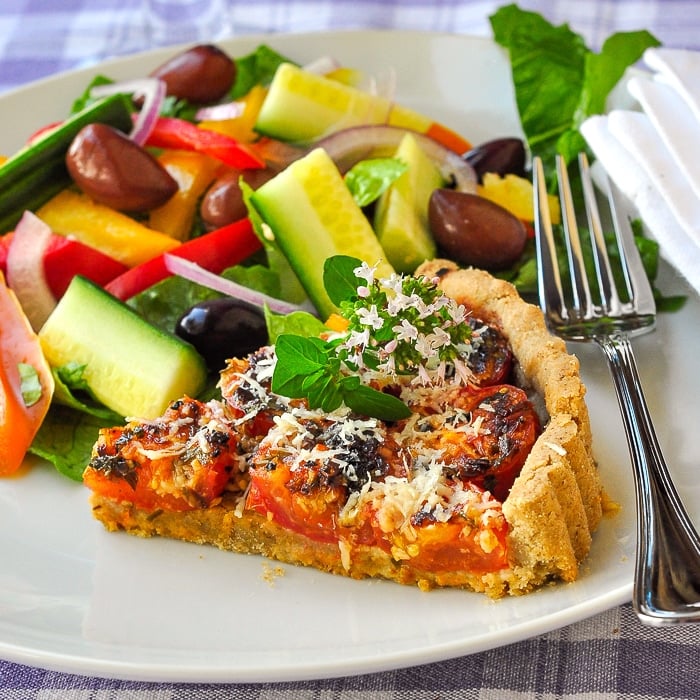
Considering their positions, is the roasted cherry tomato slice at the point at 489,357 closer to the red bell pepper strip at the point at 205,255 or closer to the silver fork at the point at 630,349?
the silver fork at the point at 630,349

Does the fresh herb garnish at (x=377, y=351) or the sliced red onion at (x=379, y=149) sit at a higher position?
the fresh herb garnish at (x=377, y=351)

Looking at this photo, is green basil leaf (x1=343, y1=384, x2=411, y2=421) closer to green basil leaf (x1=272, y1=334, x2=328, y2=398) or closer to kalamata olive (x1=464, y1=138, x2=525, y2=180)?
green basil leaf (x1=272, y1=334, x2=328, y2=398)

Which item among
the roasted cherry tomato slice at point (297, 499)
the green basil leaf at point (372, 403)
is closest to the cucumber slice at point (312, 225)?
the green basil leaf at point (372, 403)

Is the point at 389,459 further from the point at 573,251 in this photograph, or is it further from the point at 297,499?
the point at 573,251

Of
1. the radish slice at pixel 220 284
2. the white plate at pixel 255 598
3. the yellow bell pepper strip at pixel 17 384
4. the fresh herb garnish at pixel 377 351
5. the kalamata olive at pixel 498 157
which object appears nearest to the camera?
the white plate at pixel 255 598

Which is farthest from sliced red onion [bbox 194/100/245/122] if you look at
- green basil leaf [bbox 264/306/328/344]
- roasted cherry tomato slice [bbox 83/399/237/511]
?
roasted cherry tomato slice [bbox 83/399/237/511]

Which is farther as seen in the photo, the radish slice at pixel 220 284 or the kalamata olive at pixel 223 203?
the kalamata olive at pixel 223 203

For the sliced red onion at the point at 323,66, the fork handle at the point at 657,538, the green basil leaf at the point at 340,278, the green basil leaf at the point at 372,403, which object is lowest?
the fork handle at the point at 657,538

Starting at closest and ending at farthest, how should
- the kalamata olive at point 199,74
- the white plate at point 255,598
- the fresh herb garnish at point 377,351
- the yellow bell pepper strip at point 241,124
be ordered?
the white plate at point 255,598, the fresh herb garnish at point 377,351, the yellow bell pepper strip at point 241,124, the kalamata olive at point 199,74
